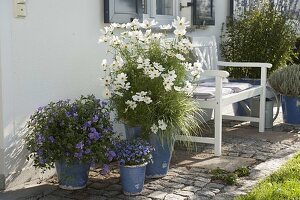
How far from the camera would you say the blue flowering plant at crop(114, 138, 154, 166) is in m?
3.33

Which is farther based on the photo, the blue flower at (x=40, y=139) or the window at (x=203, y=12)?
the window at (x=203, y=12)

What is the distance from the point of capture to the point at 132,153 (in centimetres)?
333

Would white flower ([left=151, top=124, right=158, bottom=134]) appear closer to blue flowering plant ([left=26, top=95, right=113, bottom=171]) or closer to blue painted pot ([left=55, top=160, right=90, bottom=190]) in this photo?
blue flowering plant ([left=26, top=95, right=113, bottom=171])

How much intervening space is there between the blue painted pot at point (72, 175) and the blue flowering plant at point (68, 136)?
0.08m

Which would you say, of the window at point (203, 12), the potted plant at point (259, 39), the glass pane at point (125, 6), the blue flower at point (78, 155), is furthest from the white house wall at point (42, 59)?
the potted plant at point (259, 39)

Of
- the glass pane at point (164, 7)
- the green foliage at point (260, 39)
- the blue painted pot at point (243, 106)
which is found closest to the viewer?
the glass pane at point (164, 7)

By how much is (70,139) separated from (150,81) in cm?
75

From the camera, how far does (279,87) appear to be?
19.0 ft

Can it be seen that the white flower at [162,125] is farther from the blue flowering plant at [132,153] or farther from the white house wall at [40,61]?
the white house wall at [40,61]

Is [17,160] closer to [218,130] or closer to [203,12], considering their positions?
[218,130]

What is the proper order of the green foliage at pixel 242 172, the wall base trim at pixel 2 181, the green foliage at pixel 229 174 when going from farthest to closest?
the green foliage at pixel 242 172
the green foliage at pixel 229 174
the wall base trim at pixel 2 181

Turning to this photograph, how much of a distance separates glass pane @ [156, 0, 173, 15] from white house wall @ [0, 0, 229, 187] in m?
1.43

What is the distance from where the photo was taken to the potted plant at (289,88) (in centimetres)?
568

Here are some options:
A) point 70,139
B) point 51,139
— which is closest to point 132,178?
point 70,139
